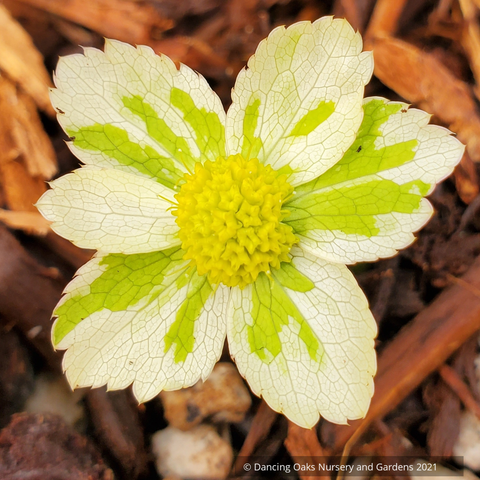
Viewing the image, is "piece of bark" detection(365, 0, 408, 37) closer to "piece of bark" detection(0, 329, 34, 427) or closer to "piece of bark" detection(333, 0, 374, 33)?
"piece of bark" detection(333, 0, 374, 33)

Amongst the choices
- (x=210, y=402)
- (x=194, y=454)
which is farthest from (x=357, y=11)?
(x=194, y=454)

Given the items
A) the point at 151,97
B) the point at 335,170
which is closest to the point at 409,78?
the point at 335,170

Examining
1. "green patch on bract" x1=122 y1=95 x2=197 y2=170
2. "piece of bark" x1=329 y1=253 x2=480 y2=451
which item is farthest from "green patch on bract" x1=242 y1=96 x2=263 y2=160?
"piece of bark" x1=329 y1=253 x2=480 y2=451

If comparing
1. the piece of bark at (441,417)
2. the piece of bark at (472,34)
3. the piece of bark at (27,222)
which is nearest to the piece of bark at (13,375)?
the piece of bark at (27,222)

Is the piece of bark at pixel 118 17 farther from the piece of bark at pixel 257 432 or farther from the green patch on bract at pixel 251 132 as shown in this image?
the piece of bark at pixel 257 432

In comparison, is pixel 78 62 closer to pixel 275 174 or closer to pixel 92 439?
pixel 275 174
